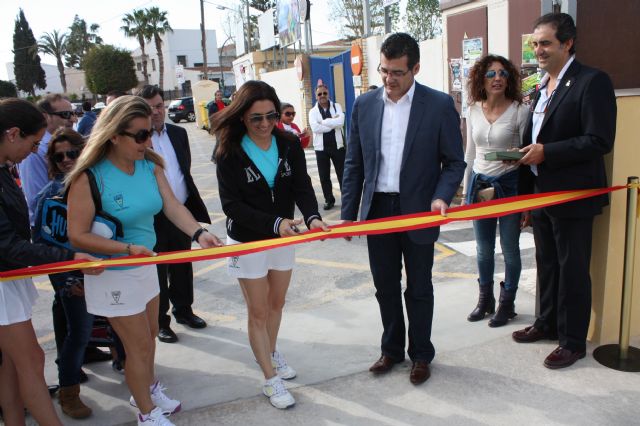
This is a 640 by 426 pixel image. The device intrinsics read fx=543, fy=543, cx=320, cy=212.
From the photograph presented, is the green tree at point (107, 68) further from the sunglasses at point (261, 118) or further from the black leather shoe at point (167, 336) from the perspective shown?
the sunglasses at point (261, 118)

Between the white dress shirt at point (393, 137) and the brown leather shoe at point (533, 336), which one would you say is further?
the brown leather shoe at point (533, 336)

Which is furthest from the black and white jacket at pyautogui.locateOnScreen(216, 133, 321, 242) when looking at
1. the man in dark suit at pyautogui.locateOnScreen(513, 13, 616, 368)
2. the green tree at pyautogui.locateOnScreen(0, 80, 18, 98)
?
the green tree at pyautogui.locateOnScreen(0, 80, 18, 98)

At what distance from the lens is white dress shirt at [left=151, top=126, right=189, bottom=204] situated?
416 cm

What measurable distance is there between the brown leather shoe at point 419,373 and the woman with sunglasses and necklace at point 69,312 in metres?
2.00

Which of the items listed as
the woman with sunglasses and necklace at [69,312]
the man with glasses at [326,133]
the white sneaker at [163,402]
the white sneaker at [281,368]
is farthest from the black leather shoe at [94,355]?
the man with glasses at [326,133]

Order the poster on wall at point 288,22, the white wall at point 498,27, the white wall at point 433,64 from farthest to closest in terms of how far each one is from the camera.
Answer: the poster on wall at point 288,22 < the white wall at point 433,64 < the white wall at point 498,27

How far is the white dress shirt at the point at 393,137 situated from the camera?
322 centimetres

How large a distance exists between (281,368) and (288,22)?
21.4m

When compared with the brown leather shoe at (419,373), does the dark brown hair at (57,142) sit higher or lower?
higher

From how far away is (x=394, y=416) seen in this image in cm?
304

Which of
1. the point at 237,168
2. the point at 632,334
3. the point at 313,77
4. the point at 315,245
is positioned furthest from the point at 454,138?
the point at 313,77

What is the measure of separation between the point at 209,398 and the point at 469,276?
288cm

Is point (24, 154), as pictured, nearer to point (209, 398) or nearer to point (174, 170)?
point (174, 170)

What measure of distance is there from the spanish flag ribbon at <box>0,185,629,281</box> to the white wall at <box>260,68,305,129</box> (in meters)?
16.6
